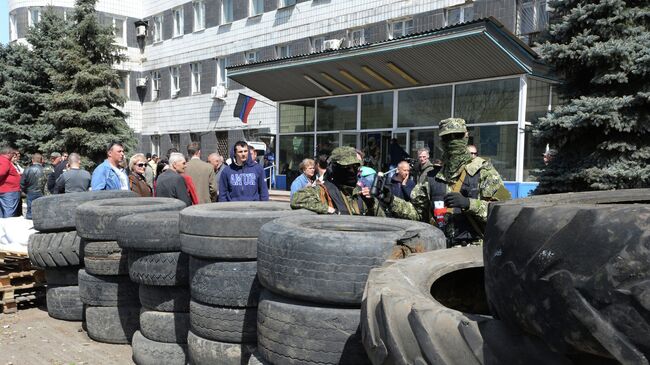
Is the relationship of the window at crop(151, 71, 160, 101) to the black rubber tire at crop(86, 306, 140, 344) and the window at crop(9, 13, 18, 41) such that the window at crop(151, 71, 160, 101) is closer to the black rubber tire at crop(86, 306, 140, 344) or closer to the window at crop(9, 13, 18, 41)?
the window at crop(9, 13, 18, 41)

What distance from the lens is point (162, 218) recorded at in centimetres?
403

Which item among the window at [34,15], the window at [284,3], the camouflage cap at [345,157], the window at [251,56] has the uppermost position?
the window at [34,15]

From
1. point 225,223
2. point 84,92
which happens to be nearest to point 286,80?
point 84,92

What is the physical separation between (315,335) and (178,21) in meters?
27.9

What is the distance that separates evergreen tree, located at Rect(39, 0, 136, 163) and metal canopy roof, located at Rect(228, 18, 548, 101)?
656cm

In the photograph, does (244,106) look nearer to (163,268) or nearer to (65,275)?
(65,275)

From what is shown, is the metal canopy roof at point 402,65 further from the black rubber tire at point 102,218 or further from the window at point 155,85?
the window at point 155,85

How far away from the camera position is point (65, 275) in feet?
17.5

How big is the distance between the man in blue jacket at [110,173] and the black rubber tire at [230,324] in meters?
4.20

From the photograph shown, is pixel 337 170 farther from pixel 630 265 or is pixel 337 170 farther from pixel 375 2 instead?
pixel 375 2

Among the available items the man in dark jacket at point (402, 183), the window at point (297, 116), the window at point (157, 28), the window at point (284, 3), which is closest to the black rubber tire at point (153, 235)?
the man in dark jacket at point (402, 183)

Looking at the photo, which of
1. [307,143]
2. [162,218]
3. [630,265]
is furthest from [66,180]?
[307,143]

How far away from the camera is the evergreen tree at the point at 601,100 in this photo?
7.16 m

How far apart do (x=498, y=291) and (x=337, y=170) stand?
2.87 metres
